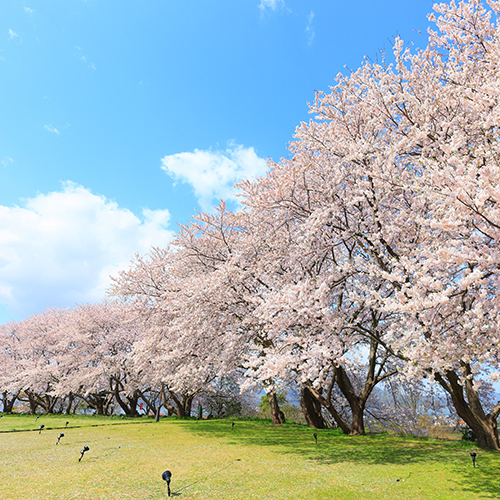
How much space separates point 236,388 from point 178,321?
23.1 metres

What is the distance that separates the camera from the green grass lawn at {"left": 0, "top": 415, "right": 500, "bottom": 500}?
584 centimetres

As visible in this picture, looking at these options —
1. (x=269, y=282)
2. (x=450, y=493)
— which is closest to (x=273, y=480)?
(x=450, y=493)

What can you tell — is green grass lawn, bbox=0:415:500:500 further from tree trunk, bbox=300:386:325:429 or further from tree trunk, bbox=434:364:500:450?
tree trunk, bbox=300:386:325:429

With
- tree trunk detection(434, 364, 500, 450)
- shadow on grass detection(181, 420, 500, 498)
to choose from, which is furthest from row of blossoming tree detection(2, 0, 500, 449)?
shadow on grass detection(181, 420, 500, 498)

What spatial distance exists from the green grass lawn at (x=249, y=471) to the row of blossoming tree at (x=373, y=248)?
1.95m

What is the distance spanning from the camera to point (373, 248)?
1075 cm

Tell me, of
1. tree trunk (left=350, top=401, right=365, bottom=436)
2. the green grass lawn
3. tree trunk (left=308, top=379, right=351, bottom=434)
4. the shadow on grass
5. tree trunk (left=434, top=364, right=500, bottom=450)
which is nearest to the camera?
the green grass lawn

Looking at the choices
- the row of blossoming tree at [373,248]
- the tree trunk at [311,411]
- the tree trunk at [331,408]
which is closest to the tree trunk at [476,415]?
the row of blossoming tree at [373,248]

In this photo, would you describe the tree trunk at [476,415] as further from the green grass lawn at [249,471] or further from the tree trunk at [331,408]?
the tree trunk at [331,408]

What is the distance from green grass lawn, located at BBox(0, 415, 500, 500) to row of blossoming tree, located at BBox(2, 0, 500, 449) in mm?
1945

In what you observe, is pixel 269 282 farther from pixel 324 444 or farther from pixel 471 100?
pixel 471 100

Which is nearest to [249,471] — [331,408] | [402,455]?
[402,455]

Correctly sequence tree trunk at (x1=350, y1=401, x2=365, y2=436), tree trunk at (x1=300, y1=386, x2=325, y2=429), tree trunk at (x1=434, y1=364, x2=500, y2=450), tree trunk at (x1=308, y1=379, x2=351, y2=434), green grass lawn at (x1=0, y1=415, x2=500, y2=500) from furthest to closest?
tree trunk at (x1=300, y1=386, x2=325, y2=429), tree trunk at (x1=350, y1=401, x2=365, y2=436), tree trunk at (x1=308, y1=379, x2=351, y2=434), tree trunk at (x1=434, y1=364, x2=500, y2=450), green grass lawn at (x1=0, y1=415, x2=500, y2=500)

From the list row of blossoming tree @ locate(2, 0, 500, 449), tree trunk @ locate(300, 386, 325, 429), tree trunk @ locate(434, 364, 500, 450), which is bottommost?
tree trunk @ locate(300, 386, 325, 429)
